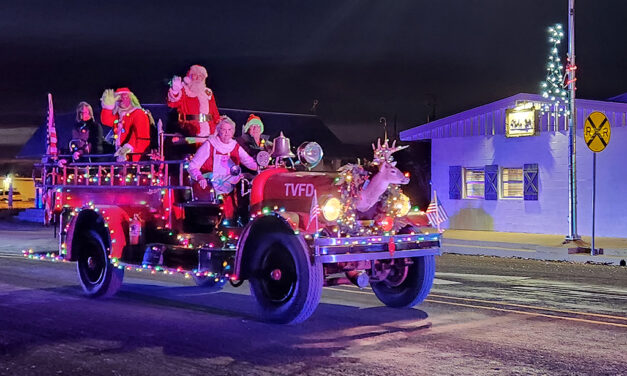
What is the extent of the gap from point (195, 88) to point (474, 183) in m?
15.3

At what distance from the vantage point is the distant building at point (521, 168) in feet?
70.1

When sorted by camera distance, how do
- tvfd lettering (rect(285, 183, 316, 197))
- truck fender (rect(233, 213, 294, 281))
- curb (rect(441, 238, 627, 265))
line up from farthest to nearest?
curb (rect(441, 238, 627, 265)) < tvfd lettering (rect(285, 183, 316, 197)) < truck fender (rect(233, 213, 294, 281))

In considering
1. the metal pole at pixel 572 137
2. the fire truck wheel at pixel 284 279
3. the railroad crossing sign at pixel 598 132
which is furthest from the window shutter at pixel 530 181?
the fire truck wheel at pixel 284 279

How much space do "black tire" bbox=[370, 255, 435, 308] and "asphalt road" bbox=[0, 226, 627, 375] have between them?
22 cm

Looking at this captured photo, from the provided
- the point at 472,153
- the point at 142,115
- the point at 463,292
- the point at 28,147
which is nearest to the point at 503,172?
the point at 472,153

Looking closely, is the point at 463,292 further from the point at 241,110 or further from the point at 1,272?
the point at 241,110

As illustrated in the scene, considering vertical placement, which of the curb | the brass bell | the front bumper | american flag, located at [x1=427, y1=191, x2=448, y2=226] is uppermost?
the brass bell

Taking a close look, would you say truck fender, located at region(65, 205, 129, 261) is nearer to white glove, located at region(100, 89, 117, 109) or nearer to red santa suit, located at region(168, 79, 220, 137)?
red santa suit, located at region(168, 79, 220, 137)

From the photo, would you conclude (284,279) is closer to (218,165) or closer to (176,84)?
(218,165)

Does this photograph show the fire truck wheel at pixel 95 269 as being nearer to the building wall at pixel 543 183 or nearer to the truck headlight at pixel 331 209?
the truck headlight at pixel 331 209

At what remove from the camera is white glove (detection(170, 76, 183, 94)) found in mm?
11185

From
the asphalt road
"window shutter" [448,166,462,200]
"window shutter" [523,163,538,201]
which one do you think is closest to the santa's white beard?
the asphalt road

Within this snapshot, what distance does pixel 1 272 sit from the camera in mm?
14109

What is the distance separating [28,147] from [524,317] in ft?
132
